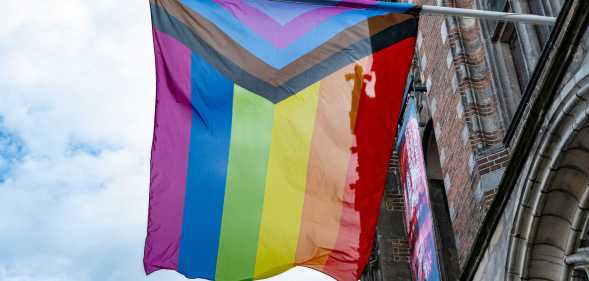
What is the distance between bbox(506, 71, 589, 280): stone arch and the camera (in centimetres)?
749

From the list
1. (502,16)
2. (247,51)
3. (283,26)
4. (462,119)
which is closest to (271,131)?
(247,51)

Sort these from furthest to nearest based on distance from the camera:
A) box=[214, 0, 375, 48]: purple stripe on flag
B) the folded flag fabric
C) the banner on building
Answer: the banner on building, box=[214, 0, 375, 48]: purple stripe on flag, the folded flag fabric

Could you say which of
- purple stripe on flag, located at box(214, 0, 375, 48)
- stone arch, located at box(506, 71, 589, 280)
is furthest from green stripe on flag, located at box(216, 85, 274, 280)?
stone arch, located at box(506, 71, 589, 280)

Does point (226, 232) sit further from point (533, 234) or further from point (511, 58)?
point (511, 58)

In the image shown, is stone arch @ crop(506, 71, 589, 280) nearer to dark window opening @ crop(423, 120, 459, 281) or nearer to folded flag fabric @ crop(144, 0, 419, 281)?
folded flag fabric @ crop(144, 0, 419, 281)

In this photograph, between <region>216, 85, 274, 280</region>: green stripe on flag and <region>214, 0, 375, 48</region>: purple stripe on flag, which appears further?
<region>214, 0, 375, 48</region>: purple stripe on flag

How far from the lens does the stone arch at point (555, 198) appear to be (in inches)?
Result: 295

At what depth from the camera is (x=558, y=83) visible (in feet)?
24.9

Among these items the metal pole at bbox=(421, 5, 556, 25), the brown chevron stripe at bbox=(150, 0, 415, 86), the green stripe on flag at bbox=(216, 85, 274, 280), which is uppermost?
the metal pole at bbox=(421, 5, 556, 25)

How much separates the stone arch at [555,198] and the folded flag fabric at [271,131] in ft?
4.46

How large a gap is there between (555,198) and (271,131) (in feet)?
8.99

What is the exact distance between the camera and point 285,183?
27.8 feet

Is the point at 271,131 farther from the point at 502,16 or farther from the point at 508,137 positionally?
the point at 508,137

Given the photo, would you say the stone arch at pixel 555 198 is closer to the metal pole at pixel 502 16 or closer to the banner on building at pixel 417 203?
the metal pole at pixel 502 16
